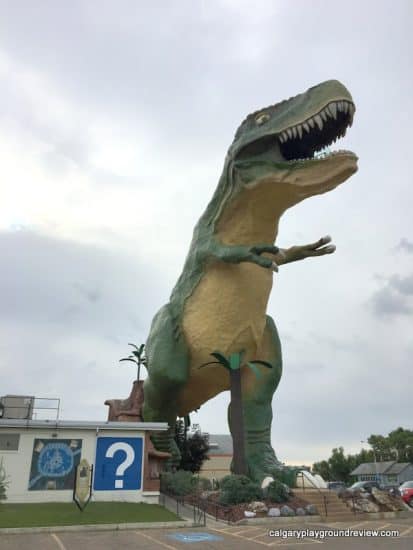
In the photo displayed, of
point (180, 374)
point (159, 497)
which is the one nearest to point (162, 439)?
point (159, 497)

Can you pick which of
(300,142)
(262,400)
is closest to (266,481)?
(262,400)

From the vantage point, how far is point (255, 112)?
1076 centimetres

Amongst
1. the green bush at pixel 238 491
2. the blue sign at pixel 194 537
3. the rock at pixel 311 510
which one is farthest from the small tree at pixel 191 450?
the blue sign at pixel 194 537

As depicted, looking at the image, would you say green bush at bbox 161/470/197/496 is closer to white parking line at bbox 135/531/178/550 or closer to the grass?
the grass

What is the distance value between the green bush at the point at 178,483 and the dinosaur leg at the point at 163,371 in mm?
773

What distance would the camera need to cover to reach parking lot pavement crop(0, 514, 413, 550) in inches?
268

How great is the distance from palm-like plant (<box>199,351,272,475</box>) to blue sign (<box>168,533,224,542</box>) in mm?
3305

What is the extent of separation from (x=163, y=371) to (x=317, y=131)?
6.30m

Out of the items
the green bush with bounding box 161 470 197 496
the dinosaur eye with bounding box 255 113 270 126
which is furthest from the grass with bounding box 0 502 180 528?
the dinosaur eye with bounding box 255 113 270 126

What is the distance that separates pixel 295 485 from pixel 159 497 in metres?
3.23

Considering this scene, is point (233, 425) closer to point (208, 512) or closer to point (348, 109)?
point (208, 512)

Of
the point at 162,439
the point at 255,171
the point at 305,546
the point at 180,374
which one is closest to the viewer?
the point at 305,546

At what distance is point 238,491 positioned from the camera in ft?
33.6

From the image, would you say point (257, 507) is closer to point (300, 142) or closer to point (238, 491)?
point (238, 491)
